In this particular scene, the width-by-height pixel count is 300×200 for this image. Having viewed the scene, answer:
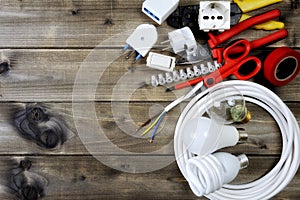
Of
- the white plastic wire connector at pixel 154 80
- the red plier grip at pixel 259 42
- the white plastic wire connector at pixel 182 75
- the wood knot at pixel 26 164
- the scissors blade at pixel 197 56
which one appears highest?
the red plier grip at pixel 259 42

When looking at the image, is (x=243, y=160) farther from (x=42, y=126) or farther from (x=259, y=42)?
(x=42, y=126)

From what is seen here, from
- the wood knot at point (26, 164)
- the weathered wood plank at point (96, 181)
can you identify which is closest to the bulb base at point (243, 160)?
the weathered wood plank at point (96, 181)

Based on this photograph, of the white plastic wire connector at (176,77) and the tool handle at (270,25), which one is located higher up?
the tool handle at (270,25)

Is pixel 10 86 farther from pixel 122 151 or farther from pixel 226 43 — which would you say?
pixel 226 43

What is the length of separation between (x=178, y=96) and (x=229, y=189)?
25cm

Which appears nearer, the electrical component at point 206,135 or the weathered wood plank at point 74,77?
the electrical component at point 206,135

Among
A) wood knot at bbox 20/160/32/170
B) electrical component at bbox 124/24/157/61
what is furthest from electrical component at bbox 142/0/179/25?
wood knot at bbox 20/160/32/170

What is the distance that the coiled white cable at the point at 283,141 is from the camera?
120cm

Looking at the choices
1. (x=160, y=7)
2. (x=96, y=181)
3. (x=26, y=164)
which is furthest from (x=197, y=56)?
(x=26, y=164)

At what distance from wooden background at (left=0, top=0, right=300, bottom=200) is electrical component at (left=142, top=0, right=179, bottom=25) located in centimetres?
4

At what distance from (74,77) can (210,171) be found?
42 cm

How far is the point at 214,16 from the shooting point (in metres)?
1.23

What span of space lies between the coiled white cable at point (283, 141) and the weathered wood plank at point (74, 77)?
0.09 meters

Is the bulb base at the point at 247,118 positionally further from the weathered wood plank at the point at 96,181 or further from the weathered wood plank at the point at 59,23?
the weathered wood plank at the point at 59,23
